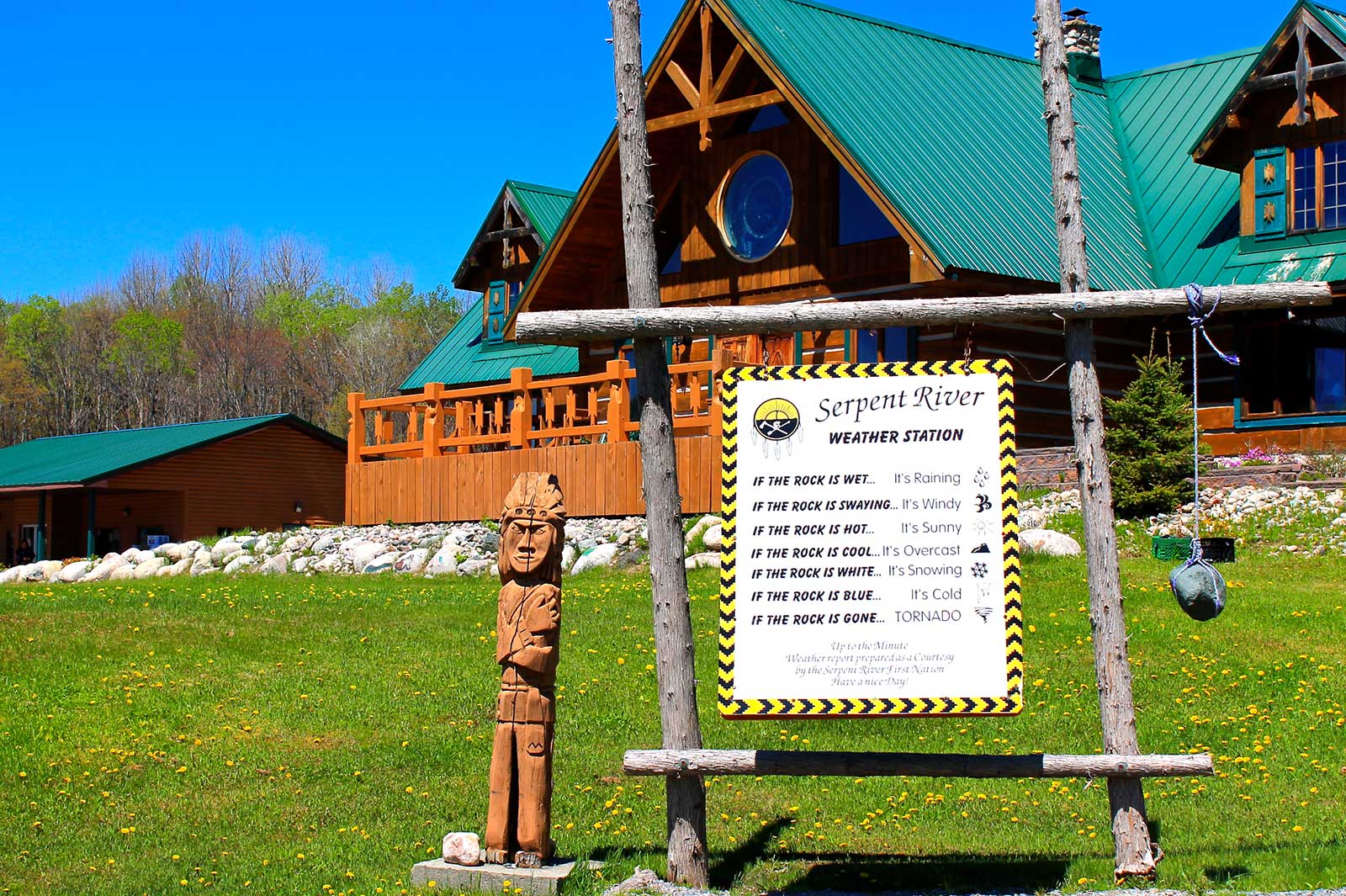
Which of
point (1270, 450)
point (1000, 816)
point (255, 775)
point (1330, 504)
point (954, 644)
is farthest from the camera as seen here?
point (1270, 450)

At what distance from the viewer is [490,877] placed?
8.19 m

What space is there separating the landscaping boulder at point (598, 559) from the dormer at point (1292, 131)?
11.3 meters

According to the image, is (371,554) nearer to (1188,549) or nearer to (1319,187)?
(1188,549)

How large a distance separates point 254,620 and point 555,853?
8.66m

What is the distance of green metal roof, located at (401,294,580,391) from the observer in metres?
31.7

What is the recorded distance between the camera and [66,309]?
8088 cm

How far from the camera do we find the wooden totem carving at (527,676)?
8.39 meters

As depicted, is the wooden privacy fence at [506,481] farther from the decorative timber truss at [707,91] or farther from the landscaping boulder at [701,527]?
the decorative timber truss at [707,91]

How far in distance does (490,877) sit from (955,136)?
1890 cm

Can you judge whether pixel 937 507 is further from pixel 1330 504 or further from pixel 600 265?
pixel 600 265

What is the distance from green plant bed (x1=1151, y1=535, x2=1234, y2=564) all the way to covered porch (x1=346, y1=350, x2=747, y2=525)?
5808 millimetres

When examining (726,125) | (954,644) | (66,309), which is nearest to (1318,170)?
(726,125)

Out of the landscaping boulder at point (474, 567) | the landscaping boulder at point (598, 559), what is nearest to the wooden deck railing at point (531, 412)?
the landscaping boulder at point (598, 559)

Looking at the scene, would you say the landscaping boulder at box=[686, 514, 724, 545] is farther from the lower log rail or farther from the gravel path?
the lower log rail
